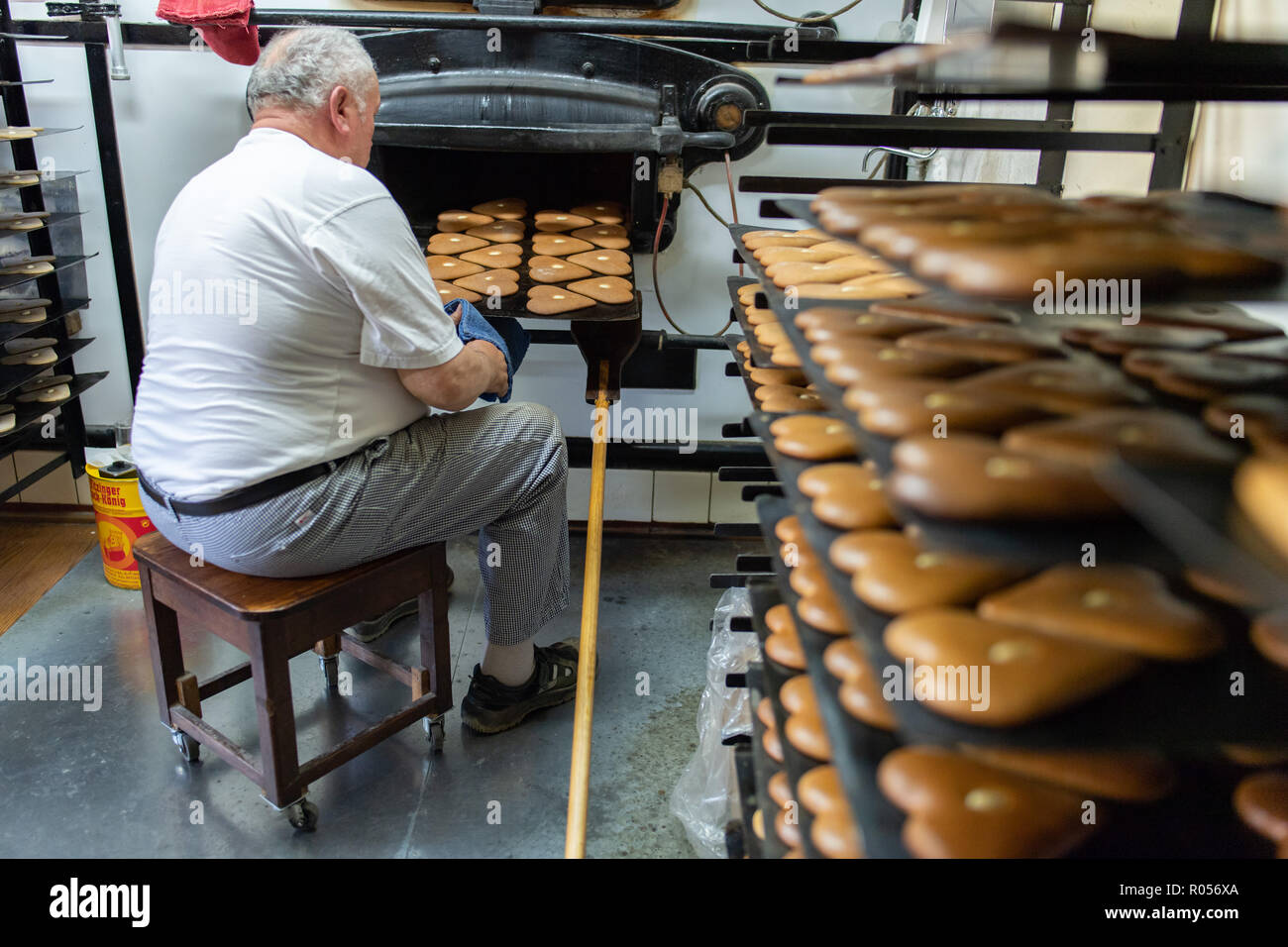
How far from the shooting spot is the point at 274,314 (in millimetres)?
1806

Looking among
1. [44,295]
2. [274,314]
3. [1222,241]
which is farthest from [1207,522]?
[44,295]

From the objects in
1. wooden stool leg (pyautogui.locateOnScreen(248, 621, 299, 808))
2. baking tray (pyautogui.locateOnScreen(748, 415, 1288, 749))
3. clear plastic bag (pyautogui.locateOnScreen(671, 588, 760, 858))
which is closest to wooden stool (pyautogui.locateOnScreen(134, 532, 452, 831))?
wooden stool leg (pyautogui.locateOnScreen(248, 621, 299, 808))

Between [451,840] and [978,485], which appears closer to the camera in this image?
[978,485]

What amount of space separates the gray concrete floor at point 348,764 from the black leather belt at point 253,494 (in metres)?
0.65

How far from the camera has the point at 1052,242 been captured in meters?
0.90

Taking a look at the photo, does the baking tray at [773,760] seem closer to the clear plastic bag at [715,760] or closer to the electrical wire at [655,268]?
the clear plastic bag at [715,760]

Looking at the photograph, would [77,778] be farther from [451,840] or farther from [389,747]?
[451,840]

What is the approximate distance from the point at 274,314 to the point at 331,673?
1054 mm

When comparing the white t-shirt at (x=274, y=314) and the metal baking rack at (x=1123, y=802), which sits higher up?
the white t-shirt at (x=274, y=314)

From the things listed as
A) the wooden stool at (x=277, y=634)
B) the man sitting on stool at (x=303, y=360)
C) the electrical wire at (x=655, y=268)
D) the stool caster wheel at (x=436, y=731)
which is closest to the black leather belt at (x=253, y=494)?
the man sitting on stool at (x=303, y=360)

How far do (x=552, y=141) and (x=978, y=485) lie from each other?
5.81 feet

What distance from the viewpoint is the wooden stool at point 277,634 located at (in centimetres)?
185

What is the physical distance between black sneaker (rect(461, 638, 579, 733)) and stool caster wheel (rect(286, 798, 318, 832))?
43 cm
